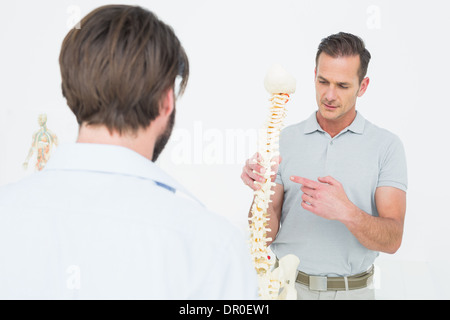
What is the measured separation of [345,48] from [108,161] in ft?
4.03

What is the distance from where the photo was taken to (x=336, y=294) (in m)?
1.58

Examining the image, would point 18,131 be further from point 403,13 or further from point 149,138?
point 149,138

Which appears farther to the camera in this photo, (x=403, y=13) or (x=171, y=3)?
(x=171, y=3)

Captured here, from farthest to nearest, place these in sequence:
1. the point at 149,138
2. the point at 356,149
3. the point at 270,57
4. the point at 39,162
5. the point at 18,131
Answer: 1. the point at 18,131
2. the point at 270,57
3. the point at 39,162
4. the point at 356,149
5. the point at 149,138

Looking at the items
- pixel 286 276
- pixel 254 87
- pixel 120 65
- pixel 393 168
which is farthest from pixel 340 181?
pixel 254 87

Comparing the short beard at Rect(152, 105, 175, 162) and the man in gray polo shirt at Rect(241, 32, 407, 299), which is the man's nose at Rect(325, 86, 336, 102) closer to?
the man in gray polo shirt at Rect(241, 32, 407, 299)

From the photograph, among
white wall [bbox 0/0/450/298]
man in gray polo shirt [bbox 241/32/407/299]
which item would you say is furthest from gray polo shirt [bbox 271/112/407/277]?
white wall [bbox 0/0/450/298]

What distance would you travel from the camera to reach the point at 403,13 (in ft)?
11.7

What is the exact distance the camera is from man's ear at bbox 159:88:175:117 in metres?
0.74

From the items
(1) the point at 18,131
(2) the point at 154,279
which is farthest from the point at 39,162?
(2) the point at 154,279

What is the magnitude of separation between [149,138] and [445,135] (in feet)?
11.0

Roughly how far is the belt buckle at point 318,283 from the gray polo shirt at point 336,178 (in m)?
0.02

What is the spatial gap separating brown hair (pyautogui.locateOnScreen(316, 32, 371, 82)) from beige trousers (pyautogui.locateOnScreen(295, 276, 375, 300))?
0.74m

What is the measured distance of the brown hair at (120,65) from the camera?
2.27 feet
